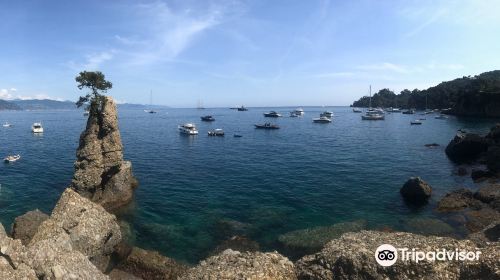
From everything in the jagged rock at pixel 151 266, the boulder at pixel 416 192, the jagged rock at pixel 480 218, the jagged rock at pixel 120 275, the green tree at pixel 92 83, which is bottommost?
the jagged rock at pixel 120 275

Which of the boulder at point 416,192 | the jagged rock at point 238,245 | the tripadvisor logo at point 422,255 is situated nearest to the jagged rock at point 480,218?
the boulder at point 416,192

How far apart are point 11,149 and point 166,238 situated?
3199 inches

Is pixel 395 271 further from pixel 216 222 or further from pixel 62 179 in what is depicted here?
pixel 62 179

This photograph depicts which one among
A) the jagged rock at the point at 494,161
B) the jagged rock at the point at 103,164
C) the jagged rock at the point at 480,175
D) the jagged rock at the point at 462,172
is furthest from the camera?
the jagged rock at the point at 462,172

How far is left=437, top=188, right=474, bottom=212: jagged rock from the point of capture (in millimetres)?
40312

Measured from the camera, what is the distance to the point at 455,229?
114ft

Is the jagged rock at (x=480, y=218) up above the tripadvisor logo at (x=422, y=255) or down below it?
below

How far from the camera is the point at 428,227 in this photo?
35.2 meters

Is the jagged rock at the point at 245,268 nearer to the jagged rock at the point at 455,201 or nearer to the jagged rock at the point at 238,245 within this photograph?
the jagged rock at the point at 238,245

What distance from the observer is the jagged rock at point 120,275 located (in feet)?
87.0

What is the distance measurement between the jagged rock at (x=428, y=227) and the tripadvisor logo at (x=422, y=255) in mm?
19391

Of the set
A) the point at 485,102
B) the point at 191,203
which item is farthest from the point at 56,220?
the point at 485,102

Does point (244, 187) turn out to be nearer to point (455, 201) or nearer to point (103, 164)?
point (103, 164)

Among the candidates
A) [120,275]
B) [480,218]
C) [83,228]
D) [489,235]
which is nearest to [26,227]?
[83,228]
